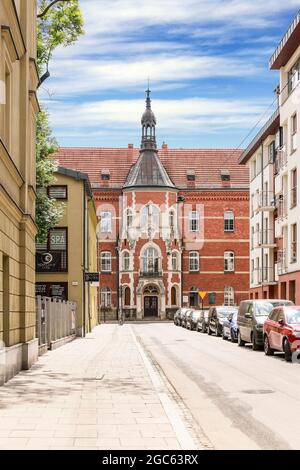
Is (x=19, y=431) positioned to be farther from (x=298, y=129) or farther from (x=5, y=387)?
(x=298, y=129)

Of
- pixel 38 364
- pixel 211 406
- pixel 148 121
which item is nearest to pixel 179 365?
pixel 38 364

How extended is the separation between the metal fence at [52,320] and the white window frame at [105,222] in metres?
45.5

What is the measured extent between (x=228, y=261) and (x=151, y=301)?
950cm

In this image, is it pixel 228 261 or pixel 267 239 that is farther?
pixel 228 261

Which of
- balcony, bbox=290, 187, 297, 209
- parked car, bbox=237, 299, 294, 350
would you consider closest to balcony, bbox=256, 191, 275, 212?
balcony, bbox=290, 187, 297, 209

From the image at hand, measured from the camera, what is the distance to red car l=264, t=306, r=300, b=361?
2227 centimetres

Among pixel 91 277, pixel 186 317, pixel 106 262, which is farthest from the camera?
pixel 106 262

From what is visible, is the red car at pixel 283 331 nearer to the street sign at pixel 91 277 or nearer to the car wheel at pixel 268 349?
the car wheel at pixel 268 349

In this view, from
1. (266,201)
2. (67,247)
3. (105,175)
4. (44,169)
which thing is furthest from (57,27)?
(105,175)

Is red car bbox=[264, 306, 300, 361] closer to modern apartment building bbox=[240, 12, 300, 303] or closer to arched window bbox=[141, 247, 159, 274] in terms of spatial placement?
modern apartment building bbox=[240, 12, 300, 303]

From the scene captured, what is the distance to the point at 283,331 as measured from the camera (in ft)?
75.1

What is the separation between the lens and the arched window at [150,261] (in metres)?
83.6

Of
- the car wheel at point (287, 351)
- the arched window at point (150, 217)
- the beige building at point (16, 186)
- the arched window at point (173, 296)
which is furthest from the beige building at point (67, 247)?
the arched window at point (173, 296)

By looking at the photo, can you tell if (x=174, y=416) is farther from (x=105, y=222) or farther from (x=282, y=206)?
(x=105, y=222)
